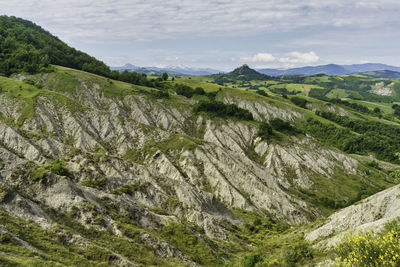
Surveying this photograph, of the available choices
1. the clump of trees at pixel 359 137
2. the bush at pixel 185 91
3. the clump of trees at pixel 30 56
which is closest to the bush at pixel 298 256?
the clump of trees at pixel 359 137

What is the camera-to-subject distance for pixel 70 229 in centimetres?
2775

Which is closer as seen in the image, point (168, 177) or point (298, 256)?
point (298, 256)

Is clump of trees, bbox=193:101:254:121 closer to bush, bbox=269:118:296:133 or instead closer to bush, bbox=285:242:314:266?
bush, bbox=269:118:296:133

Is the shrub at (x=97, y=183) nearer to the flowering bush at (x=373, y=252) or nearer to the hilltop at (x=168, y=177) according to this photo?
the hilltop at (x=168, y=177)

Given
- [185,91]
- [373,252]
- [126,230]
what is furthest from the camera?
[185,91]

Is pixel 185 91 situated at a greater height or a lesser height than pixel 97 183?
greater

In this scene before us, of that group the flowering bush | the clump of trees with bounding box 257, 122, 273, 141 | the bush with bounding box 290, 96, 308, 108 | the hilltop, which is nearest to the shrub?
the hilltop

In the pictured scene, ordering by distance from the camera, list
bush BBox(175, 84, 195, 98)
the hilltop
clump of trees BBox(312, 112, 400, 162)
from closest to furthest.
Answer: the hilltop, clump of trees BBox(312, 112, 400, 162), bush BBox(175, 84, 195, 98)

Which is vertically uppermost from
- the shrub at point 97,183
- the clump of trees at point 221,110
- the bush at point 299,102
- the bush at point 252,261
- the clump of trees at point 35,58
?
the clump of trees at point 35,58

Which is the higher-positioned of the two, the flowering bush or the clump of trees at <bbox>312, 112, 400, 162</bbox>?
the flowering bush

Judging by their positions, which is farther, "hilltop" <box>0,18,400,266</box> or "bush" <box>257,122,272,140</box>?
"bush" <box>257,122,272,140</box>

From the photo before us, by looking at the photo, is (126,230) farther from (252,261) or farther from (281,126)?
(281,126)

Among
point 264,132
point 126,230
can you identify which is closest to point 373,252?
point 126,230

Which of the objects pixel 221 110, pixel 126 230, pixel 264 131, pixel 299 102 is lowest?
pixel 126 230
